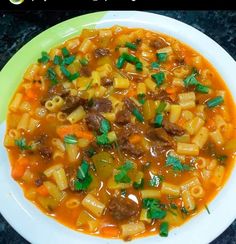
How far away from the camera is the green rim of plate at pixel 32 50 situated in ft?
12.8

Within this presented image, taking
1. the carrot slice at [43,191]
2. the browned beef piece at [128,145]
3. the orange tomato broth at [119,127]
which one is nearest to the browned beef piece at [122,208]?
the orange tomato broth at [119,127]

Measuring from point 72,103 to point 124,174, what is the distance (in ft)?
2.28

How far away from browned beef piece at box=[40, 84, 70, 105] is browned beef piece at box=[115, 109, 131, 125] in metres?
0.46

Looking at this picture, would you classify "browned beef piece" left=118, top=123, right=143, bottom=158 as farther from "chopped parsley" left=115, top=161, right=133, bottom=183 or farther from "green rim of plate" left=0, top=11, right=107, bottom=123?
"green rim of plate" left=0, top=11, right=107, bottom=123

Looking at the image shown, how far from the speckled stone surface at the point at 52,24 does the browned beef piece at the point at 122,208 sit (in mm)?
1791

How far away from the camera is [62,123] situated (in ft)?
12.1

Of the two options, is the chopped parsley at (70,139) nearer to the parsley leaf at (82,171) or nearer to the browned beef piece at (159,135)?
the parsley leaf at (82,171)

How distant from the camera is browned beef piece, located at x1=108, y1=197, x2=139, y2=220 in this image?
329 centimetres

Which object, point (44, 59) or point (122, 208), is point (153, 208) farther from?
point (44, 59)

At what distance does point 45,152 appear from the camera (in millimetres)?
3570

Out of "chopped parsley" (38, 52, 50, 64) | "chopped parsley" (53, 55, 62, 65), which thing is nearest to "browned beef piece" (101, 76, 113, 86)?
"chopped parsley" (53, 55, 62, 65)

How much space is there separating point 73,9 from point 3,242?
2305 mm

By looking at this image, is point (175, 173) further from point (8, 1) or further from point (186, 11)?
point (8, 1)

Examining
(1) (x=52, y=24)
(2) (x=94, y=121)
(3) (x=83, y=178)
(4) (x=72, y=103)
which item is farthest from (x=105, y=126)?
(1) (x=52, y=24)
